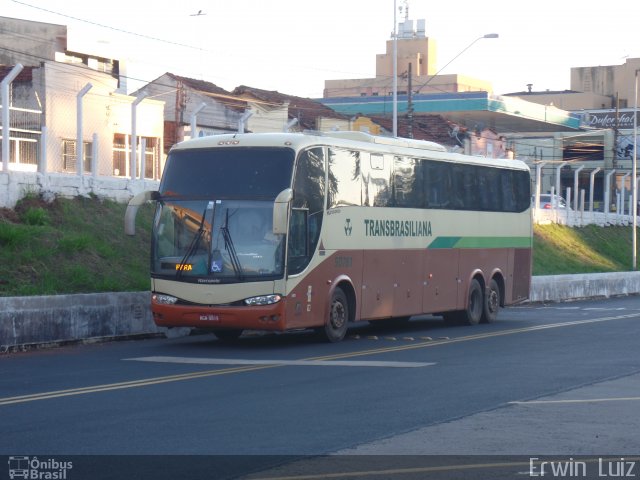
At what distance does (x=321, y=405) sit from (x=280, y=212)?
6.33 meters

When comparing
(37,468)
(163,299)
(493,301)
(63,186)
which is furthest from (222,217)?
(37,468)

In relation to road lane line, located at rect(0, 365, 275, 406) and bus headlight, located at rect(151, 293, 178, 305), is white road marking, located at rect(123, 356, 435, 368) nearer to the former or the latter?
road lane line, located at rect(0, 365, 275, 406)

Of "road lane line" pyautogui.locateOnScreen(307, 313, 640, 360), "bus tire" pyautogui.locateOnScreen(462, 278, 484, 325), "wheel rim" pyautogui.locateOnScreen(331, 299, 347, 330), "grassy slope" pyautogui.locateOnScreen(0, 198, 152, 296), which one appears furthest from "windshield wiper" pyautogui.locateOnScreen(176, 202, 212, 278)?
"bus tire" pyautogui.locateOnScreen(462, 278, 484, 325)

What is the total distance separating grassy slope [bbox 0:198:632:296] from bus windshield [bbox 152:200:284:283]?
361cm

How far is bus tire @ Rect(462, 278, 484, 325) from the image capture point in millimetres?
26172

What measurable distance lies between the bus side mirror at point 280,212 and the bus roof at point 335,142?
1458 mm

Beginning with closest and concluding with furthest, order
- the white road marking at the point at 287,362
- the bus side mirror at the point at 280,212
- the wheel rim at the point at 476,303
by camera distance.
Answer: the white road marking at the point at 287,362, the bus side mirror at the point at 280,212, the wheel rim at the point at 476,303

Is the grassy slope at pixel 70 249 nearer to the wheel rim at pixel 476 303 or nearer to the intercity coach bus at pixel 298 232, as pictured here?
the intercity coach bus at pixel 298 232

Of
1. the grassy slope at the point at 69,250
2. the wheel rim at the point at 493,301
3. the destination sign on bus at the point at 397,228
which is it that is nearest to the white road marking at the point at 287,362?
the grassy slope at the point at 69,250

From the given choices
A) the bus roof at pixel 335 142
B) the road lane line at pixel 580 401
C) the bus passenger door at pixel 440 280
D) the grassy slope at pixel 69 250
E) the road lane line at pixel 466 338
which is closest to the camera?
the road lane line at pixel 580 401

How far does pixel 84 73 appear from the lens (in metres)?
42.6

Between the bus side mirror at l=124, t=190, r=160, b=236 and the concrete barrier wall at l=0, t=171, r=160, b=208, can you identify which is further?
the concrete barrier wall at l=0, t=171, r=160, b=208

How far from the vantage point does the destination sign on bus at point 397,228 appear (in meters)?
22.0

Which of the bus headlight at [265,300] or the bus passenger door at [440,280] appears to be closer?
the bus headlight at [265,300]
